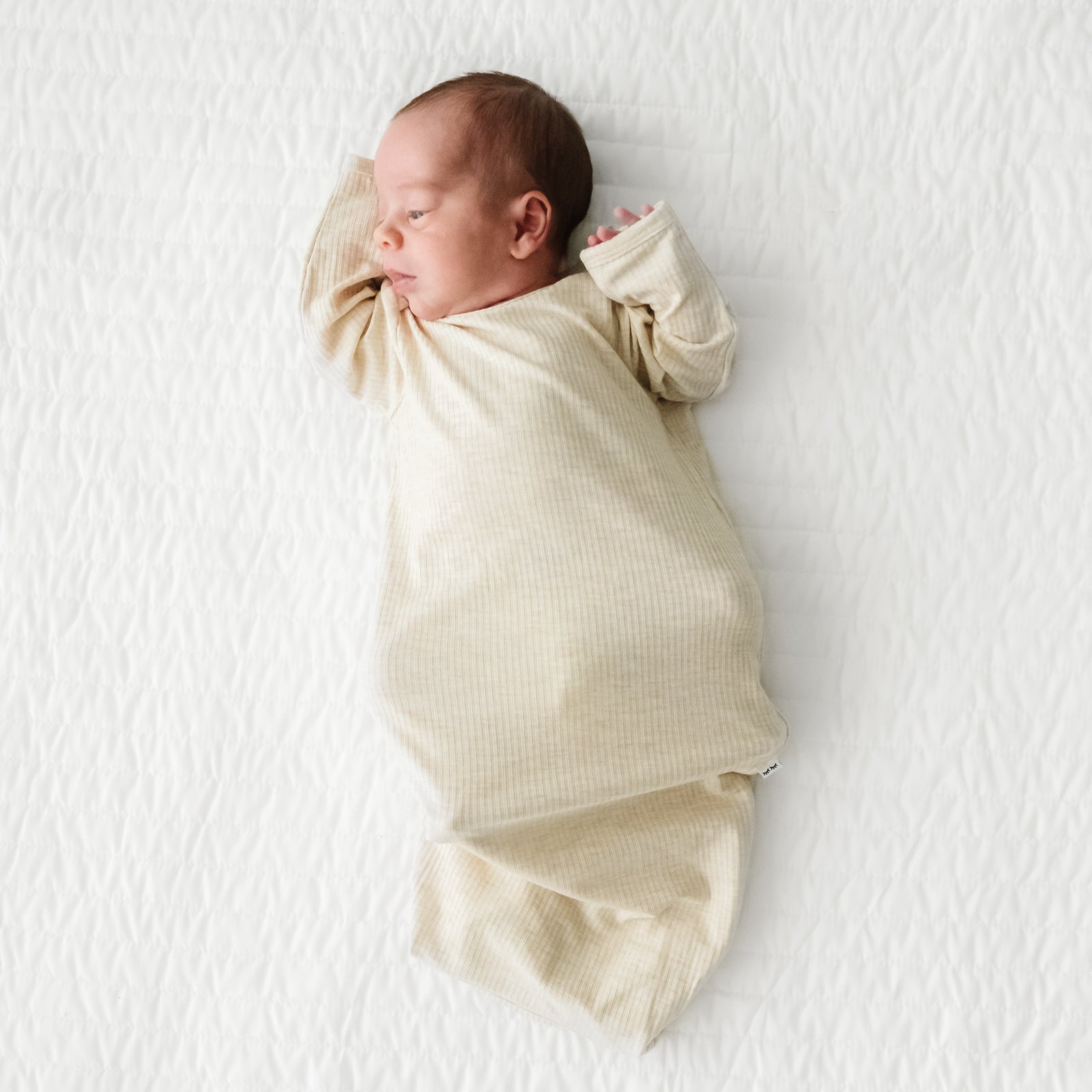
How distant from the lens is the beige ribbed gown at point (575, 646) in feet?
3.27

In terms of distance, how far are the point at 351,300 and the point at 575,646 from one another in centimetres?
44

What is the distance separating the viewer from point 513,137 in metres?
1.06

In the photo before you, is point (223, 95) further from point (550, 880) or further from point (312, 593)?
point (550, 880)

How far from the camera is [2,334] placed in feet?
3.91

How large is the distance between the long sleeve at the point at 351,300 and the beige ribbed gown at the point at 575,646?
0.05 feet

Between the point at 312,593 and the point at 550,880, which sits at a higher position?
the point at 312,593

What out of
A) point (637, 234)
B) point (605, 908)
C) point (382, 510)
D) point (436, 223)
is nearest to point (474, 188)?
point (436, 223)

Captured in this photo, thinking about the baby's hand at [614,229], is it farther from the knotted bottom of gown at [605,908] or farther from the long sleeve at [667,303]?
the knotted bottom of gown at [605,908]

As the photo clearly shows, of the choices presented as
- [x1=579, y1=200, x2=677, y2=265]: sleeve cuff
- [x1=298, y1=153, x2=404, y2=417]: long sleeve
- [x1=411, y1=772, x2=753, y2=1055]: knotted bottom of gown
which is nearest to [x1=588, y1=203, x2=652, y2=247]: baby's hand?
[x1=579, y1=200, x2=677, y2=265]: sleeve cuff

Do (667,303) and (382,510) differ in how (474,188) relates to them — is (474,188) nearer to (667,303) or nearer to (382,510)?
(667,303)

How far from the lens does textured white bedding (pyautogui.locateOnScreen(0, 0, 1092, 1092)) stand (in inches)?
→ 42.2

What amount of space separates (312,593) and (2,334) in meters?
0.46

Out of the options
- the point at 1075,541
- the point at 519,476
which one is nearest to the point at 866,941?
the point at 1075,541

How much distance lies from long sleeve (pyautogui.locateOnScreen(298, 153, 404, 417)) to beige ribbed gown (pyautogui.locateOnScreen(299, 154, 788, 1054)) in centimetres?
1
